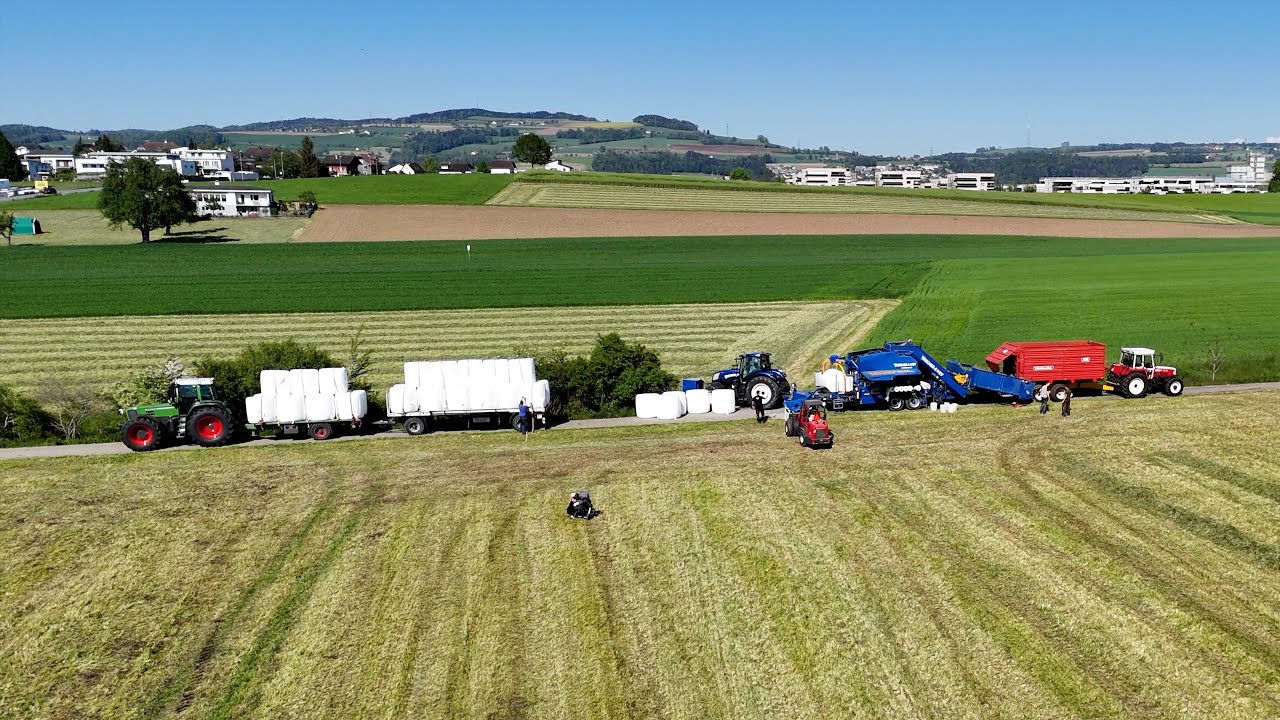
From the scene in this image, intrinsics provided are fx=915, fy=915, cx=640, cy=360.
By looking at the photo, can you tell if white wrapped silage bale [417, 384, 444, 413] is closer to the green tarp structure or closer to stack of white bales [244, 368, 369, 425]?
stack of white bales [244, 368, 369, 425]

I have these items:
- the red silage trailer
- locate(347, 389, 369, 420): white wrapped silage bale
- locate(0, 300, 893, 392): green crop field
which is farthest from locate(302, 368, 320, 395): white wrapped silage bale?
the red silage trailer

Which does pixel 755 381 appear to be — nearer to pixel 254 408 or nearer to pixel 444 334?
pixel 254 408

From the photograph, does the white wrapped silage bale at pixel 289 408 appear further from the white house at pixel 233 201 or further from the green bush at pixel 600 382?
the white house at pixel 233 201

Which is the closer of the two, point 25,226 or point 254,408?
point 254,408

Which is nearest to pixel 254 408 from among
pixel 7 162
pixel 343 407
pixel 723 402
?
pixel 343 407

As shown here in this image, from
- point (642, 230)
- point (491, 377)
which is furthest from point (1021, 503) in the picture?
point (642, 230)

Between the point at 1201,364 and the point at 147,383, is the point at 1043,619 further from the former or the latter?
the point at 147,383
